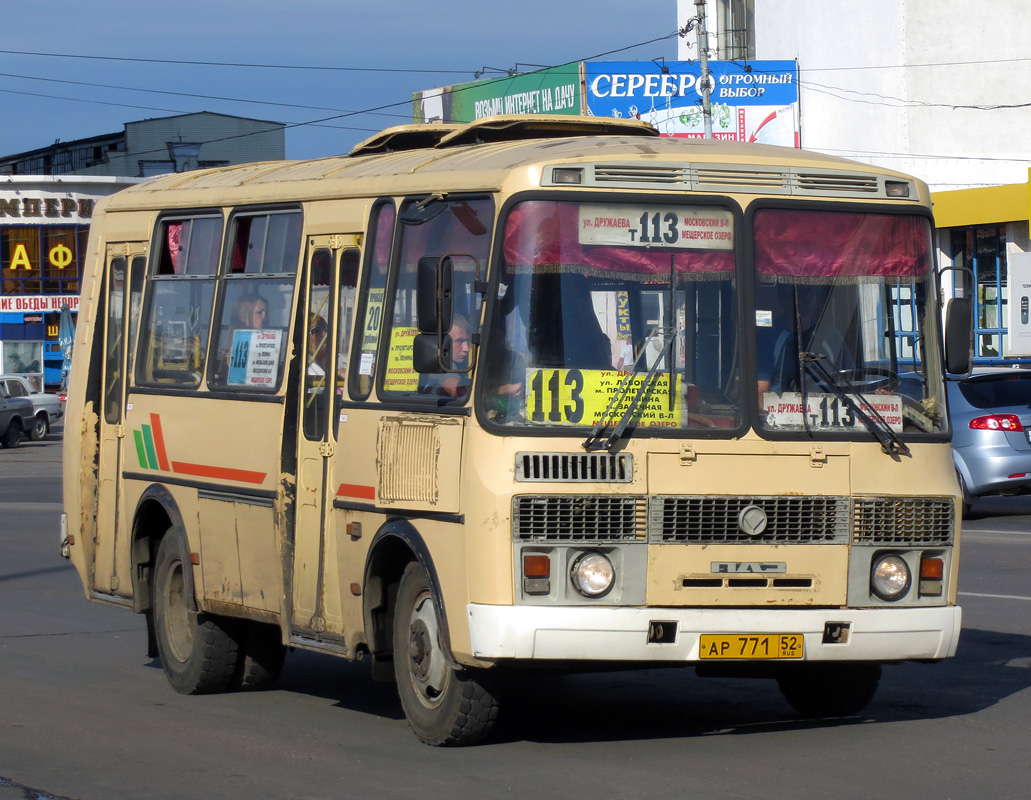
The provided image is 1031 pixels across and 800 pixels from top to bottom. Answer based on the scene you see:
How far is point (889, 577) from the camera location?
767 cm

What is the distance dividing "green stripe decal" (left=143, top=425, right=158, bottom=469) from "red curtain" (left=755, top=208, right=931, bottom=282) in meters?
4.10

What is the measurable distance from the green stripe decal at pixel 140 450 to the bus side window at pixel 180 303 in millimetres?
308

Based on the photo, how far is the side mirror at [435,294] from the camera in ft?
23.7

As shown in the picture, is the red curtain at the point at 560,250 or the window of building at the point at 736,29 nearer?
the red curtain at the point at 560,250

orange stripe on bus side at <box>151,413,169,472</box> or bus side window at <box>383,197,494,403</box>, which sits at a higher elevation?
bus side window at <box>383,197,494,403</box>

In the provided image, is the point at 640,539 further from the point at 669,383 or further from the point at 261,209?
the point at 261,209

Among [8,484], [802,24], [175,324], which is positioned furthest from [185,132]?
[175,324]

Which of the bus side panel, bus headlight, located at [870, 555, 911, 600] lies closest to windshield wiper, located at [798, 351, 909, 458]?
bus headlight, located at [870, 555, 911, 600]

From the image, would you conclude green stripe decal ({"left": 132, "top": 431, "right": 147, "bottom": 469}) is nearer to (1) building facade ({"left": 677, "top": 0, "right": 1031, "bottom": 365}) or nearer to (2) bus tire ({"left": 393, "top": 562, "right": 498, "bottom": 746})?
(2) bus tire ({"left": 393, "top": 562, "right": 498, "bottom": 746})

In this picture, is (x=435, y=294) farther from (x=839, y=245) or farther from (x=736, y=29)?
(x=736, y=29)

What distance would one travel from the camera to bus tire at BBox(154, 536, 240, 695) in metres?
9.73

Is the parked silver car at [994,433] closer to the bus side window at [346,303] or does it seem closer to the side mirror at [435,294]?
the bus side window at [346,303]

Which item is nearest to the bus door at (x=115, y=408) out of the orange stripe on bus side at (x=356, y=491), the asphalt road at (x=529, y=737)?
the asphalt road at (x=529, y=737)

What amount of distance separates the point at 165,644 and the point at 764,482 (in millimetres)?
4156
